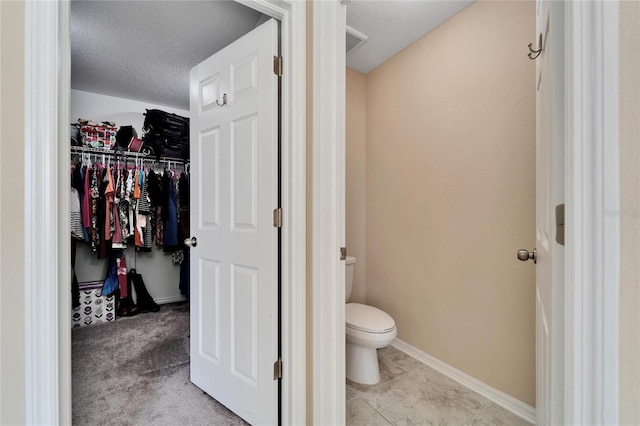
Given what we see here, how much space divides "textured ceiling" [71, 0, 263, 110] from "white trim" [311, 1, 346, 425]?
927mm

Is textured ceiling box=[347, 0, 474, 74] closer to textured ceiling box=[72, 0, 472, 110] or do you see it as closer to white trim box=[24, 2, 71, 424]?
textured ceiling box=[72, 0, 472, 110]

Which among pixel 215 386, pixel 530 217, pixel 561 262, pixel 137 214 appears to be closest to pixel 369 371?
pixel 215 386

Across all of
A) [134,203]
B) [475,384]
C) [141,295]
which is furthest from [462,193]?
[141,295]

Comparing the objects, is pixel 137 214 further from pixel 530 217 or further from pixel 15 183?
pixel 530 217

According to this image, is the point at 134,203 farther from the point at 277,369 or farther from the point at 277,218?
the point at 277,369

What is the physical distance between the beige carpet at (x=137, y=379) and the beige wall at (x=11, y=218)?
1.00 metres

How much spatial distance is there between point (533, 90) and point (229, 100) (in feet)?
5.19

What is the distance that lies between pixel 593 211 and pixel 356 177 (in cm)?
201

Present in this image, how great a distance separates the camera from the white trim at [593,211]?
0.44 meters

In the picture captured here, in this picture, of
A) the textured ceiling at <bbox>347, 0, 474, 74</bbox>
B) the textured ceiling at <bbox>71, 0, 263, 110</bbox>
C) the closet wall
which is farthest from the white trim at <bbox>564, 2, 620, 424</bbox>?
the closet wall

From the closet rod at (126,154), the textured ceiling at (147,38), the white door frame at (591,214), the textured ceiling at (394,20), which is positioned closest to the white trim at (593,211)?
the white door frame at (591,214)

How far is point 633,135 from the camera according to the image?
0.43 metres

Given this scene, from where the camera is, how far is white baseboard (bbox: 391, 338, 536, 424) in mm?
1458

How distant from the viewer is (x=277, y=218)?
1293 millimetres
